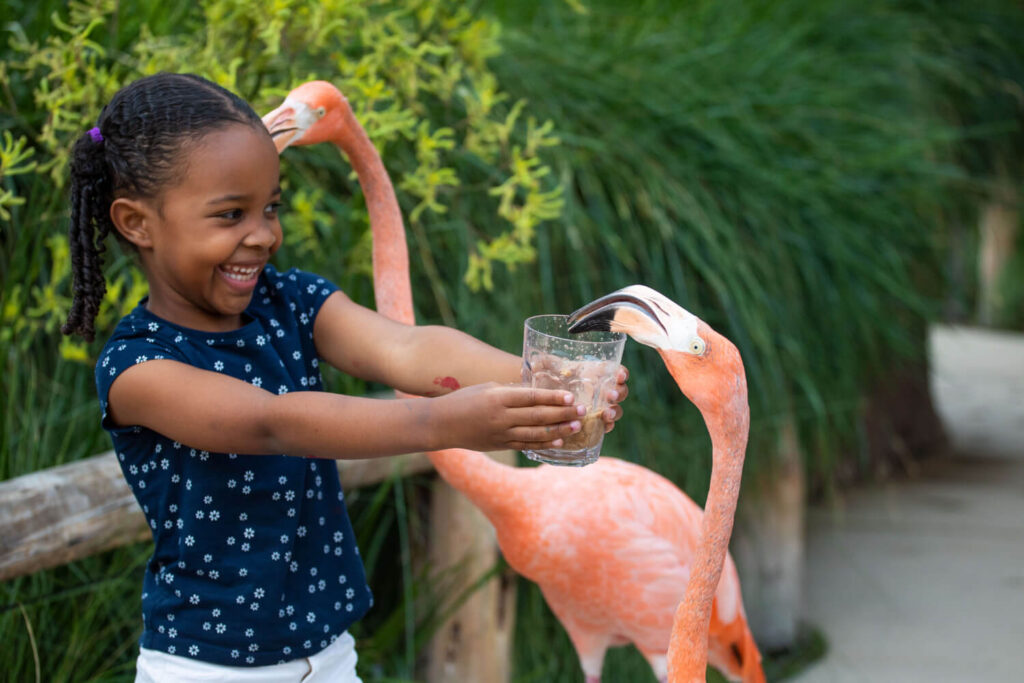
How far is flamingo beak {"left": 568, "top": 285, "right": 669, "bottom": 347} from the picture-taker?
124 centimetres

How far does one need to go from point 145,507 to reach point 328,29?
41.5 inches

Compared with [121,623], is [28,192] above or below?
above

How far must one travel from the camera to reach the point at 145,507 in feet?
4.87

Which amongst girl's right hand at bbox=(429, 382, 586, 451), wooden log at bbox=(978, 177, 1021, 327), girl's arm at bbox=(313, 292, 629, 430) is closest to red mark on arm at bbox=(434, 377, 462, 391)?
girl's arm at bbox=(313, 292, 629, 430)

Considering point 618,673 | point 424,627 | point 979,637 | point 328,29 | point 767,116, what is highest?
point 328,29

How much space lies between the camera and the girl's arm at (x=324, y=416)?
1.13m

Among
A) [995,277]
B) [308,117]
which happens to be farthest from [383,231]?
[995,277]

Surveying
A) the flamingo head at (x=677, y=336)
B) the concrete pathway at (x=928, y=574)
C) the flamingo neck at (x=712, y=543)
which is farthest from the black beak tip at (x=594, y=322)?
the concrete pathway at (x=928, y=574)

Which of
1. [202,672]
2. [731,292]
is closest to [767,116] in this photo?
[731,292]

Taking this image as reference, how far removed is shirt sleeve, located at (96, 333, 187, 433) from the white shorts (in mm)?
334

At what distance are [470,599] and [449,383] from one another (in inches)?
48.4

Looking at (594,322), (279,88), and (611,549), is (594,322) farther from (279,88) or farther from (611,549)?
(279,88)

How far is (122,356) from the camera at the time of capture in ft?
4.44

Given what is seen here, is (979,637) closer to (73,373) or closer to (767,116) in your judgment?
(767,116)
